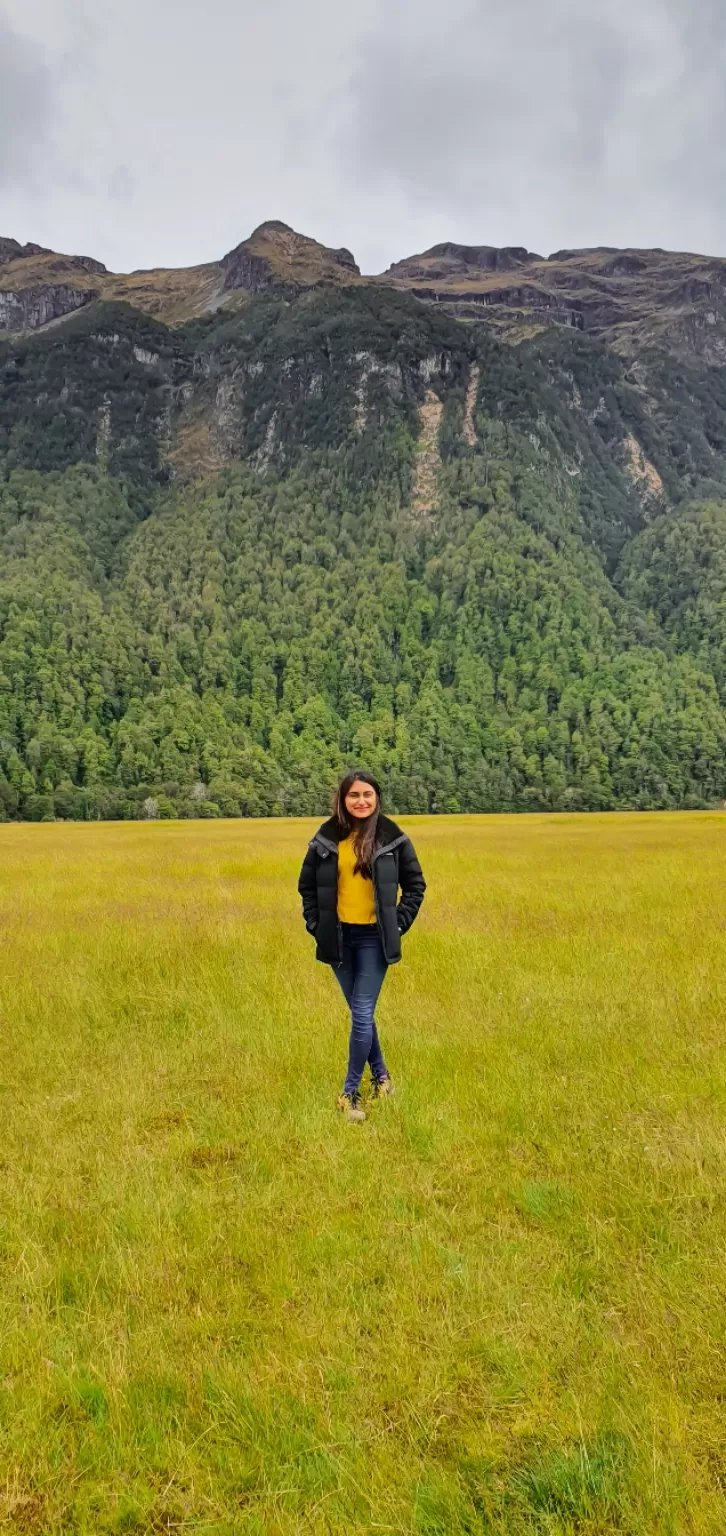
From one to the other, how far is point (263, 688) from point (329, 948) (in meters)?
158

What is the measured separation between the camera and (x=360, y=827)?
675 cm

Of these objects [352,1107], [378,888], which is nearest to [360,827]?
[378,888]

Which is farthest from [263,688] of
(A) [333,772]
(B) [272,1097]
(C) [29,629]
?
(B) [272,1097]

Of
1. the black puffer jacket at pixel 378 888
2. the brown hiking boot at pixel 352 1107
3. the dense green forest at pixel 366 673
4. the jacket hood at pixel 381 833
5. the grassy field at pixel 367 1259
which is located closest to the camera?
the grassy field at pixel 367 1259

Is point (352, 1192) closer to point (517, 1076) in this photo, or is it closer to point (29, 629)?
point (517, 1076)

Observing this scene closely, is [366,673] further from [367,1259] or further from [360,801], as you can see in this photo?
[367,1259]

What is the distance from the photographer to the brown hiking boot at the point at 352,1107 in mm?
6316

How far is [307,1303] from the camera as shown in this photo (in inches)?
159

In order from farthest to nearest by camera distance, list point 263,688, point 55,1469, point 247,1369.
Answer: point 263,688, point 247,1369, point 55,1469

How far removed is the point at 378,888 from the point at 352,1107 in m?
1.90

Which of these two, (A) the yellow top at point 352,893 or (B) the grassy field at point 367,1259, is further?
(A) the yellow top at point 352,893

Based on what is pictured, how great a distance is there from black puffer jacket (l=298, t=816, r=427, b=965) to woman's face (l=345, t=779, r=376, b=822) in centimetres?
19

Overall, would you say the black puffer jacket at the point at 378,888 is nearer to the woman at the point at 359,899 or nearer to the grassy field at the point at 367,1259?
the woman at the point at 359,899

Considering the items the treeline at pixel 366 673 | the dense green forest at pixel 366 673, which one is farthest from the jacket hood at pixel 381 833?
the treeline at pixel 366 673
